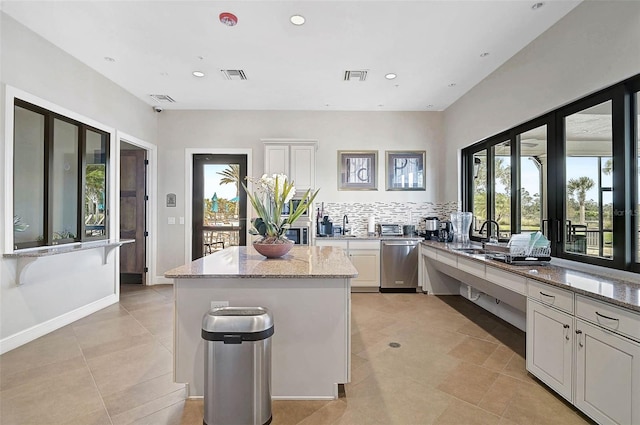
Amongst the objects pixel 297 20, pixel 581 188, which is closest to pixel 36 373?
pixel 297 20

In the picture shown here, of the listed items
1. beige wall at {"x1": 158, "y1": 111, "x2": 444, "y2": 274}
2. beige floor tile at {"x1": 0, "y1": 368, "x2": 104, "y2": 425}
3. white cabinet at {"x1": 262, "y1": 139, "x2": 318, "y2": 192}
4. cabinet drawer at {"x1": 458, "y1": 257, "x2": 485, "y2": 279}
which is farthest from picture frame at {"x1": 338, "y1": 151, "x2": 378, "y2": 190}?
beige floor tile at {"x1": 0, "y1": 368, "x2": 104, "y2": 425}

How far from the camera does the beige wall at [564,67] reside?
2.22 m

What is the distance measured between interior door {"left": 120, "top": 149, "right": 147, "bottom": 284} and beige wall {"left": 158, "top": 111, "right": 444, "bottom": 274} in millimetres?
312

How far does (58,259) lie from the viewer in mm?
3430

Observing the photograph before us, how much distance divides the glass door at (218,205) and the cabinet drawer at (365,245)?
1.95 metres

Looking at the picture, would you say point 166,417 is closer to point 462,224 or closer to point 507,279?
point 507,279

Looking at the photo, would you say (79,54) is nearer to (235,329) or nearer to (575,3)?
(235,329)

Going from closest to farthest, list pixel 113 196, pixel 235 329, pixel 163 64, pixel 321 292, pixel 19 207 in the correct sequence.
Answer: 1. pixel 235 329
2. pixel 321 292
3. pixel 19 207
4. pixel 163 64
5. pixel 113 196

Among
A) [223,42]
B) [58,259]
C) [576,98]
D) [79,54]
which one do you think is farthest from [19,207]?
[576,98]

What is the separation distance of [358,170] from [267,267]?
11.9 ft

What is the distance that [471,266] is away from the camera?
10.9 feet

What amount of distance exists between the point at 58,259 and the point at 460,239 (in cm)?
518

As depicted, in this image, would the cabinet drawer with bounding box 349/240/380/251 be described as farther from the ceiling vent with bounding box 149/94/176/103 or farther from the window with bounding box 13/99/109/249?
the ceiling vent with bounding box 149/94/176/103

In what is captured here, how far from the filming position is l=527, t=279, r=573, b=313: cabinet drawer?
6.63 feet
